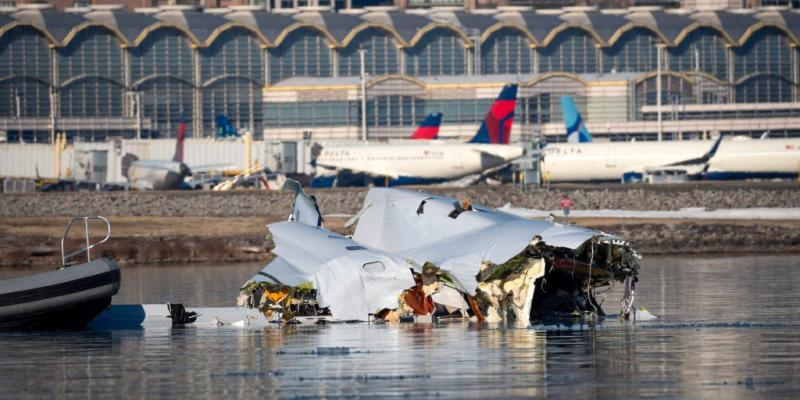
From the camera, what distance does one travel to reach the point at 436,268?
2967 cm

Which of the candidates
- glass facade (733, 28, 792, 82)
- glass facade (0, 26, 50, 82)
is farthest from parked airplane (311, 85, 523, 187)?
glass facade (733, 28, 792, 82)

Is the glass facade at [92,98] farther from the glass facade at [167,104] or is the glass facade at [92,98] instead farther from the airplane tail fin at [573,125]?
the airplane tail fin at [573,125]

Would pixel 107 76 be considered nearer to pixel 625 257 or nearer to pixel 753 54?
pixel 753 54

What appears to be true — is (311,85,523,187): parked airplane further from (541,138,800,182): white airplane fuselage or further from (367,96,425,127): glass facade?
(367,96,425,127): glass facade

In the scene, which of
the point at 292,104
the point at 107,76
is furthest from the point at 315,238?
the point at 107,76

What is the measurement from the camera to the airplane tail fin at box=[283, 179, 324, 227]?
117 feet

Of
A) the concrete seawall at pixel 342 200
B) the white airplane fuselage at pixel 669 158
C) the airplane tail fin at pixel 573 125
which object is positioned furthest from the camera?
the airplane tail fin at pixel 573 125

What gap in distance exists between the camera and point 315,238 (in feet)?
107

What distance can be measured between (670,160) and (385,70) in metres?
58.2

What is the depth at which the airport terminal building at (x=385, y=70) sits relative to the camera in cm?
14962

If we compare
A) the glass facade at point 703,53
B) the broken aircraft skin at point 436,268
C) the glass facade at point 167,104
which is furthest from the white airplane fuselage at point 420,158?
the broken aircraft skin at point 436,268

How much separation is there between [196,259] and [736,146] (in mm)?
63874

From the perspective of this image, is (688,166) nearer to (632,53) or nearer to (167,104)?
(632,53)

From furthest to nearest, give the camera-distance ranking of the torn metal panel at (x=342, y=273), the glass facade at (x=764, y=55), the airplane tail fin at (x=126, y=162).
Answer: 1. the glass facade at (x=764, y=55)
2. the airplane tail fin at (x=126, y=162)
3. the torn metal panel at (x=342, y=273)
